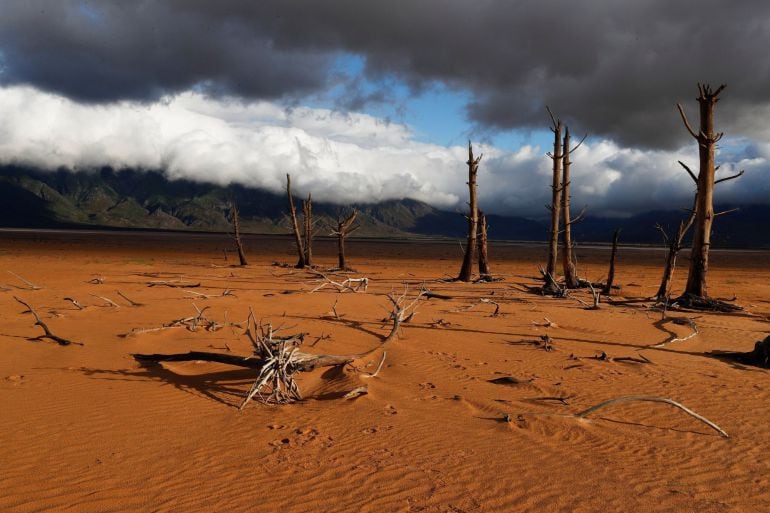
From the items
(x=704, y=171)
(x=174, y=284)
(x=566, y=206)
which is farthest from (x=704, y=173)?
(x=174, y=284)

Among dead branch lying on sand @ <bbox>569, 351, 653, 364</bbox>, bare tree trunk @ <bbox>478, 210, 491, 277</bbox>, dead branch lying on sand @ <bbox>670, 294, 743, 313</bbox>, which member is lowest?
dead branch lying on sand @ <bbox>569, 351, 653, 364</bbox>

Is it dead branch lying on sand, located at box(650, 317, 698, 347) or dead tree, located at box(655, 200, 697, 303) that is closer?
dead branch lying on sand, located at box(650, 317, 698, 347)

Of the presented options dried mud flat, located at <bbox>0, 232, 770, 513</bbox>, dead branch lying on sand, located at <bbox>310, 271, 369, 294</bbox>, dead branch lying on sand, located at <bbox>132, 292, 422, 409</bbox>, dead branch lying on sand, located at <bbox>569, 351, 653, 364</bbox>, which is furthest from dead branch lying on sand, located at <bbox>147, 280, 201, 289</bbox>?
dead branch lying on sand, located at <bbox>569, 351, 653, 364</bbox>

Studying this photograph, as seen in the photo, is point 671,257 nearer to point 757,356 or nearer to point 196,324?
point 757,356

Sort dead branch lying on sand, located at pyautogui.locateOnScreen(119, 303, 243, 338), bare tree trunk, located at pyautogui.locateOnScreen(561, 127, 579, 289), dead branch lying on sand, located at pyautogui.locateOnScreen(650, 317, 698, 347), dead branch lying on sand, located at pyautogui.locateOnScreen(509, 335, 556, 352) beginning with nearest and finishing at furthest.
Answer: dead branch lying on sand, located at pyautogui.locateOnScreen(509, 335, 556, 352) → dead branch lying on sand, located at pyautogui.locateOnScreen(650, 317, 698, 347) → dead branch lying on sand, located at pyautogui.locateOnScreen(119, 303, 243, 338) → bare tree trunk, located at pyautogui.locateOnScreen(561, 127, 579, 289)

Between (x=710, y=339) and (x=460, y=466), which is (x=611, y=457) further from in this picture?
(x=710, y=339)

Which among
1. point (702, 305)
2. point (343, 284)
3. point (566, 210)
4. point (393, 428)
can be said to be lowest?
point (393, 428)

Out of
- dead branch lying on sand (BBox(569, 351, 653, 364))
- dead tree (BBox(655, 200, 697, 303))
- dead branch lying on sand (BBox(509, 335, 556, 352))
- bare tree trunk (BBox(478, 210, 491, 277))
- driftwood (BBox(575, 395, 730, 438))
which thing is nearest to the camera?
driftwood (BBox(575, 395, 730, 438))

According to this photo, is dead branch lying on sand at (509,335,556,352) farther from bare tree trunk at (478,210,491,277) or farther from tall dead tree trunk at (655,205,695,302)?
bare tree trunk at (478,210,491,277)

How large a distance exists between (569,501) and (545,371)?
371cm

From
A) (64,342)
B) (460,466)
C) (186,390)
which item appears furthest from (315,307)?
(460,466)

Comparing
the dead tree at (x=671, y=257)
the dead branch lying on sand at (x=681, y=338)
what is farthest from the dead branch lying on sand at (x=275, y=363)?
the dead tree at (x=671, y=257)

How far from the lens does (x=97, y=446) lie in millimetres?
4734

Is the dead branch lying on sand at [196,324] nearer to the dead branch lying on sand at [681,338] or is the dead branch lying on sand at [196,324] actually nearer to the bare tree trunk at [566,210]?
the dead branch lying on sand at [681,338]
